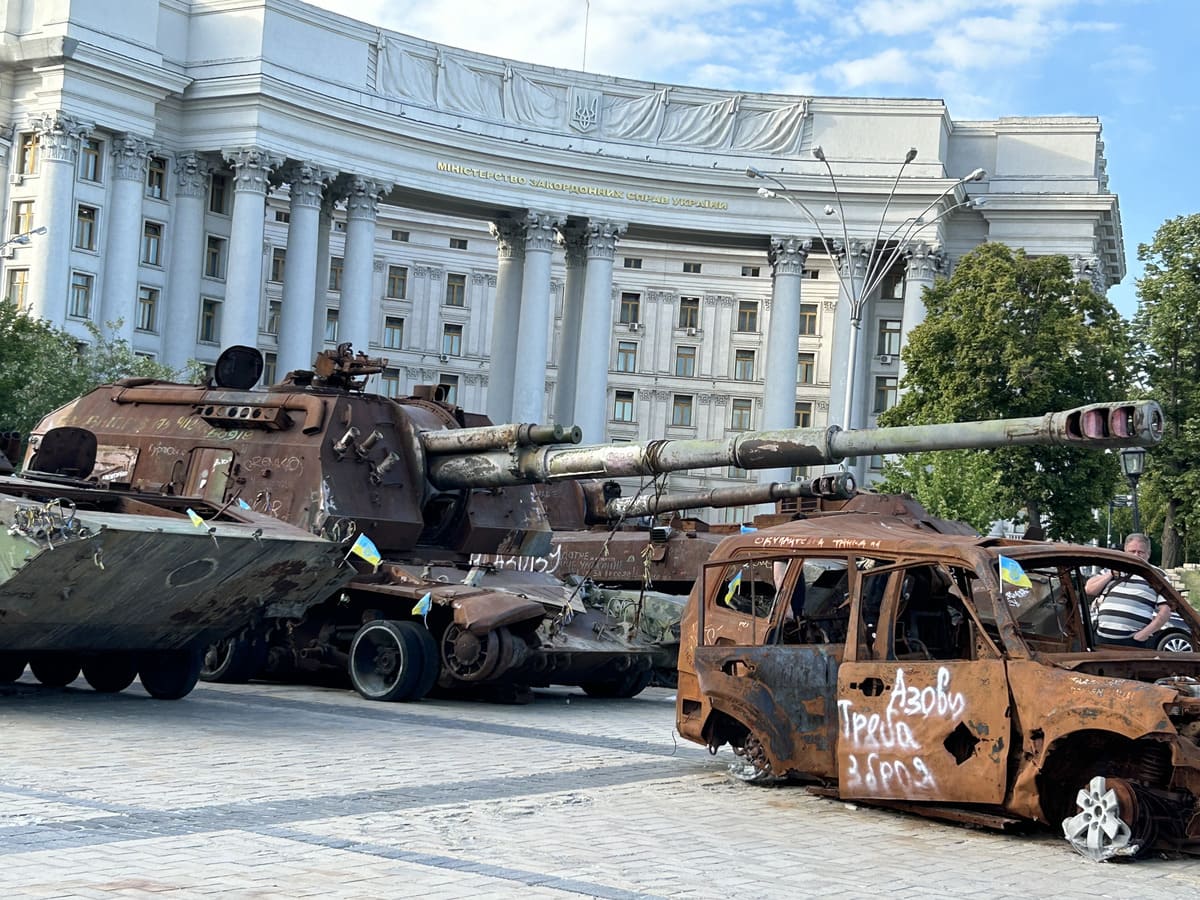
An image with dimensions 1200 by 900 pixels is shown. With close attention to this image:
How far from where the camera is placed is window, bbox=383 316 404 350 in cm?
7531

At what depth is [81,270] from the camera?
2120 inches

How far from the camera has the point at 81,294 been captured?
54.1m

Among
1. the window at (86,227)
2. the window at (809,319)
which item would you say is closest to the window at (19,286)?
the window at (86,227)

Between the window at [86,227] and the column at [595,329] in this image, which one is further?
the column at [595,329]

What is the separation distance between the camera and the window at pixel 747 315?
7900 centimetres

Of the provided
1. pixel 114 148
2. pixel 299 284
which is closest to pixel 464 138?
pixel 299 284

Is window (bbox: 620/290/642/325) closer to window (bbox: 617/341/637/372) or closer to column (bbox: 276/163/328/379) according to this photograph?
window (bbox: 617/341/637/372)

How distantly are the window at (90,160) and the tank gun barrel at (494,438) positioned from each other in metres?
39.8

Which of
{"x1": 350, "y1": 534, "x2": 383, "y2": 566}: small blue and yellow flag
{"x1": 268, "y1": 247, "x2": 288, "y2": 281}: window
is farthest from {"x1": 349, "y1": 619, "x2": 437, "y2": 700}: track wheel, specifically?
{"x1": 268, "y1": 247, "x2": 288, "y2": 281}: window

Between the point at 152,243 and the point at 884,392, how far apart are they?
3067cm

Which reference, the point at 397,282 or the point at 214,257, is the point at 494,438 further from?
the point at 397,282

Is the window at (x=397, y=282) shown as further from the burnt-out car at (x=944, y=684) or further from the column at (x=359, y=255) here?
the burnt-out car at (x=944, y=684)

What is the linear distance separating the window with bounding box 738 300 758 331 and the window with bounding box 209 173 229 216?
27.0m

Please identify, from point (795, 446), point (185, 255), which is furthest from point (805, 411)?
point (795, 446)
